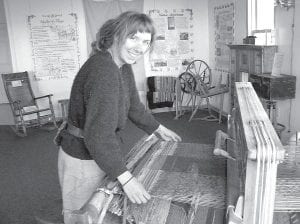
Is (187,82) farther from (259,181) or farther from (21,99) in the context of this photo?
(259,181)

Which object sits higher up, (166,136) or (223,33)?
(223,33)

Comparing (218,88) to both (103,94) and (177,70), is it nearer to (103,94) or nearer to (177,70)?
(177,70)

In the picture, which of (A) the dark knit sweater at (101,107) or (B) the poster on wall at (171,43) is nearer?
(A) the dark knit sweater at (101,107)

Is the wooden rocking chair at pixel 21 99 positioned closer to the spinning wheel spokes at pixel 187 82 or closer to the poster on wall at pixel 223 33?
the spinning wheel spokes at pixel 187 82

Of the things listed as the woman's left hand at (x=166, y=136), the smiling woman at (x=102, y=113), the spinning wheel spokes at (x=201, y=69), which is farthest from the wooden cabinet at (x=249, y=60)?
the smiling woman at (x=102, y=113)

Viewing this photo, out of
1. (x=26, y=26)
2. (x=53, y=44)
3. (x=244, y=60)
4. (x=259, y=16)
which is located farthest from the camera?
(x=53, y=44)

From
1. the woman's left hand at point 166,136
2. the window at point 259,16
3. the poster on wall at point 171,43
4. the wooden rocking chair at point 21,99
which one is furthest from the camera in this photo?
the poster on wall at point 171,43

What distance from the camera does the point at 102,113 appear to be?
1038mm

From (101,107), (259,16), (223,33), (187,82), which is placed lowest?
(187,82)

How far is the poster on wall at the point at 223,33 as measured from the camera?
514 centimetres

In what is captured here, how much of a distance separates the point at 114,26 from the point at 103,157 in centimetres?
43

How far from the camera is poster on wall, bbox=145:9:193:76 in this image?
593cm

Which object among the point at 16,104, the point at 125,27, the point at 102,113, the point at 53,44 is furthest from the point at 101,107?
the point at 53,44

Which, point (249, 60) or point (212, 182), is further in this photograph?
point (249, 60)
